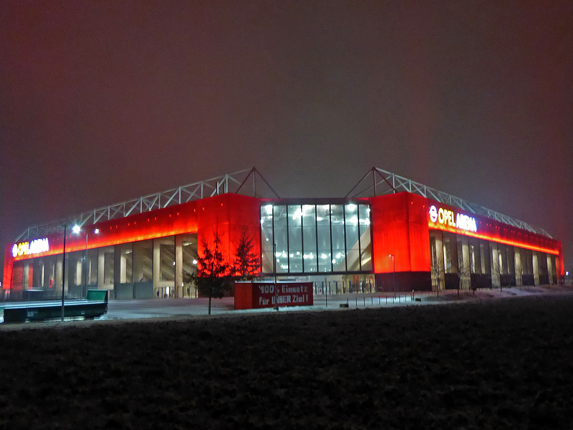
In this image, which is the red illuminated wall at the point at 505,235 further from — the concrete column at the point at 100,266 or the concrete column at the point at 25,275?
the concrete column at the point at 25,275

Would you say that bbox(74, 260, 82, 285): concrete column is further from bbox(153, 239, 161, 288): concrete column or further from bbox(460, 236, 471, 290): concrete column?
bbox(460, 236, 471, 290): concrete column

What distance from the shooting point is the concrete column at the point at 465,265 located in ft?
240

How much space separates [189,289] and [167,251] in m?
17.6

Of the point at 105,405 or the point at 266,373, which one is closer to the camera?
the point at 105,405

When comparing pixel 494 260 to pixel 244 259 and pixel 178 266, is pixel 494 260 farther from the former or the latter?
pixel 178 266

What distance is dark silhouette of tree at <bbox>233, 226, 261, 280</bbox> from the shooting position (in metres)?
54.9

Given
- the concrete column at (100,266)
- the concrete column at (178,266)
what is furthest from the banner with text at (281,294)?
the concrete column at (100,266)

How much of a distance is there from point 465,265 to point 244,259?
140 feet

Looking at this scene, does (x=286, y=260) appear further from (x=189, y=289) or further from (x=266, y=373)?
(x=266, y=373)

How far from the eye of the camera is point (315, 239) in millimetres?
67562

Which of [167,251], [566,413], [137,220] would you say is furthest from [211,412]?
[167,251]

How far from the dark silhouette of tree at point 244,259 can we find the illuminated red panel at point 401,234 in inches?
716

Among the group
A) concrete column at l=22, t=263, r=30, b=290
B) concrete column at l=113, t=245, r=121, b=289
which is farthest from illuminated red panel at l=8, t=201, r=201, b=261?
concrete column at l=22, t=263, r=30, b=290

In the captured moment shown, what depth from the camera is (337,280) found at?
6744 cm
